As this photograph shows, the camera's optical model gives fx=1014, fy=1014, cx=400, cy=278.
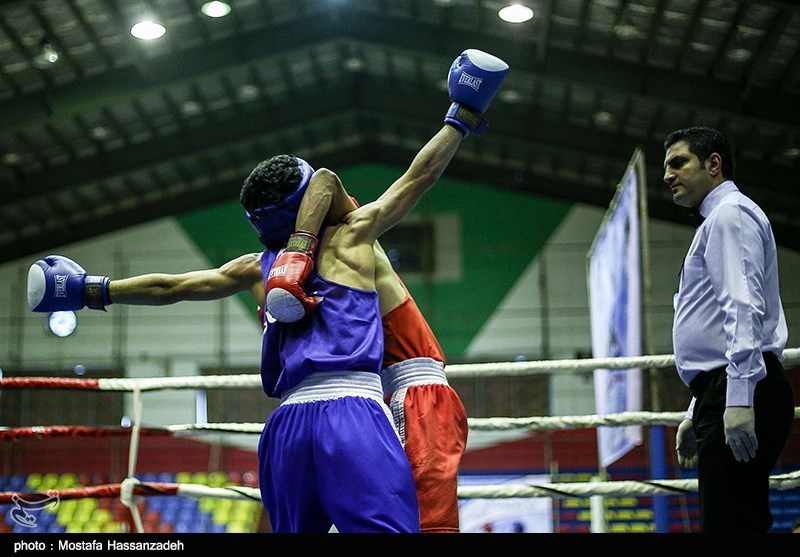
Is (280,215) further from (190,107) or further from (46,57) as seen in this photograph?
(190,107)

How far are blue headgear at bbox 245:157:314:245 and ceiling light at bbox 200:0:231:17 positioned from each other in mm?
7827

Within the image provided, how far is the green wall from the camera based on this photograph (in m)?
13.7

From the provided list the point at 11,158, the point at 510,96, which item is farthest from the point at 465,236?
the point at 11,158

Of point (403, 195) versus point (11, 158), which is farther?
point (11, 158)

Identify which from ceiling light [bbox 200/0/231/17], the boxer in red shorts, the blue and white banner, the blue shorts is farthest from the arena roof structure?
the blue shorts

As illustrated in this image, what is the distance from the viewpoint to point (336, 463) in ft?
7.08

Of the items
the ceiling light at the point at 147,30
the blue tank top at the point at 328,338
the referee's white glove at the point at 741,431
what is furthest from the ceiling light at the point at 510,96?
the referee's white glove at the point at 741,431

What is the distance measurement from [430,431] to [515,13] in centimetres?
766

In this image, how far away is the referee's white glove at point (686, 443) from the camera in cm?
275

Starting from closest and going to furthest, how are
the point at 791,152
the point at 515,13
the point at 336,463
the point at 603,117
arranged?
the point at 336,463 < the point at 515,13 < the point at 791,152 < the point at 603,117

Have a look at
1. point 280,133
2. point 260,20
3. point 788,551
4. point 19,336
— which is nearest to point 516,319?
point 280,133

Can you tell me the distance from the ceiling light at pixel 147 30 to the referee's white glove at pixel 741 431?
847cm

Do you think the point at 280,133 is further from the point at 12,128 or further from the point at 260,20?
the point at 12,128

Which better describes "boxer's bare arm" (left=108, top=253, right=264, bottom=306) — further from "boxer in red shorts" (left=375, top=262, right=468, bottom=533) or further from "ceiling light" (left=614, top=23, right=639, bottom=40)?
"ceiling light" (left=614, top=23, right=639, bottom=40)
